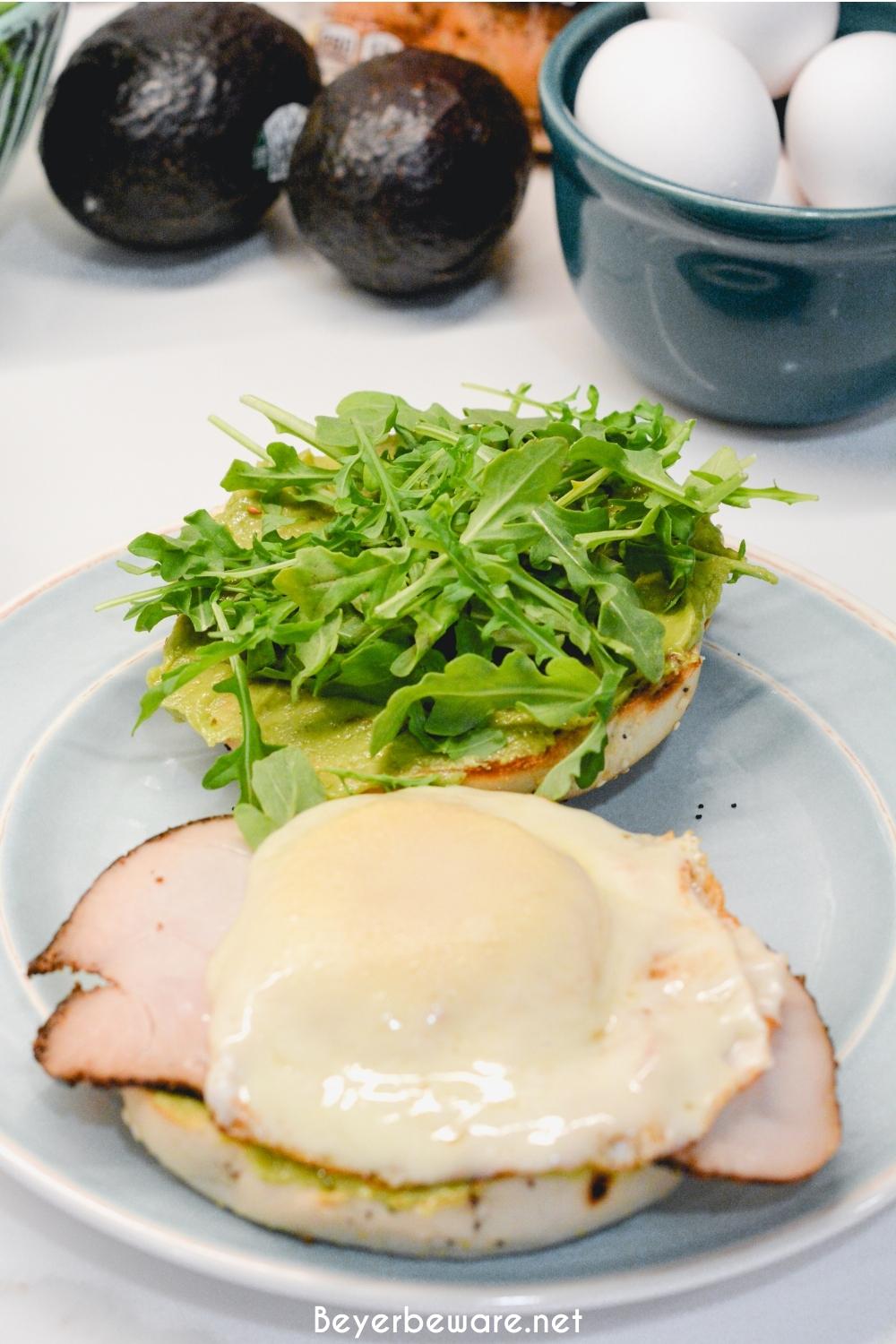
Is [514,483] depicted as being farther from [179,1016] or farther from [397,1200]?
[397,1200]

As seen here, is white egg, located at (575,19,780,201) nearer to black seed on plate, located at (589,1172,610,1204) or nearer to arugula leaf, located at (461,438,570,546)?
arugula leaf, located at (461,438,570,546)

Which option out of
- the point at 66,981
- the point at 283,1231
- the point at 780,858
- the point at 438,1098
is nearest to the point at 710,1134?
the point at 438,1098

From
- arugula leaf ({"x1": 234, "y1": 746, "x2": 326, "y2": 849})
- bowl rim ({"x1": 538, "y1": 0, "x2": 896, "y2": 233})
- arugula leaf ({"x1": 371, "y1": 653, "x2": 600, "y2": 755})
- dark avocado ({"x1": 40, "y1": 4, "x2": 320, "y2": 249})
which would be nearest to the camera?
arugula leaf ({"x1": 234, "y1": 746, "x2": 326, "y2": 849})

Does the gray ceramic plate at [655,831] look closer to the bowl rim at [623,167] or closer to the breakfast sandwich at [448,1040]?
the breakfast sandwich at [448,1040]

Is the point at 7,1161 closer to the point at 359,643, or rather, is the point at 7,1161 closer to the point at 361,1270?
the point at 361,1270

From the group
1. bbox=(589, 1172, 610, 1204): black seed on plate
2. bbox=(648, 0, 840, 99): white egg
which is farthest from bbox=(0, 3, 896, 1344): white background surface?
bbox=(589, 1172, 610, 1204): black seed on plate

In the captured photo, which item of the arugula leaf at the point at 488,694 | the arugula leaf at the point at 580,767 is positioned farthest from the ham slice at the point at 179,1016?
the arugula leaf at the point at 580,767
